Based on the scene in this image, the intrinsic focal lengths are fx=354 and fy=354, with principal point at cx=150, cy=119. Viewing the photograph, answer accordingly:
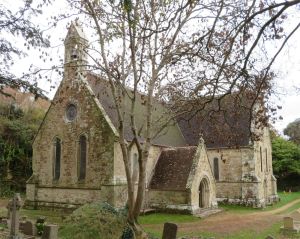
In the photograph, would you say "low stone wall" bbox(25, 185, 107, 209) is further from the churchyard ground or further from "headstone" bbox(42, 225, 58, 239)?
"headstone" bbox(42, 225, 58, 239)

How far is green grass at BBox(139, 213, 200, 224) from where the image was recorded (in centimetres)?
2083

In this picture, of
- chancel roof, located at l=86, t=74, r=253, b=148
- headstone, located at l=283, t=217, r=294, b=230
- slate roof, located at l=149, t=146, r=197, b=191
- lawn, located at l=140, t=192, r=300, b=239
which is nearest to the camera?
lawn, located at l=140, t=192, r=300, b=239

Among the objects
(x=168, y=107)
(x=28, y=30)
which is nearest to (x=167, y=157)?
(x=168, y=107)

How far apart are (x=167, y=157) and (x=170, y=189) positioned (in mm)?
3616

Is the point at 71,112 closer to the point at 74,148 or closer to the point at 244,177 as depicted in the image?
the point at 74,148

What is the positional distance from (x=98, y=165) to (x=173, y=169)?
5903 mm

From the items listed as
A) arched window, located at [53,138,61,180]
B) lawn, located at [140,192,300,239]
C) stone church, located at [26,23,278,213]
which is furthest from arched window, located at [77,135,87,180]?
lawn, located at [140,192,300,239]

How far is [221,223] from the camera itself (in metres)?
20.3

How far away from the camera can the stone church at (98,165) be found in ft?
74.9

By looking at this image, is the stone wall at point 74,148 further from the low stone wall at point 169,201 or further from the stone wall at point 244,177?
the stone wall at point 244,177

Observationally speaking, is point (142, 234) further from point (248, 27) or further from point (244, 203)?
point (244, 203)

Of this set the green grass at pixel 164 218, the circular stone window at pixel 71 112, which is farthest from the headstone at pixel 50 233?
the circular stone window at pixel 71 112

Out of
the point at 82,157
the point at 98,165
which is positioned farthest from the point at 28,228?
the point at 82,157

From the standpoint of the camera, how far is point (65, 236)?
12.9m
